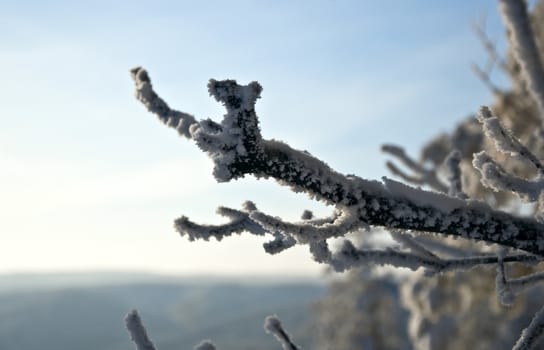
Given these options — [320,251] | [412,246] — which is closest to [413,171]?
[412,246]

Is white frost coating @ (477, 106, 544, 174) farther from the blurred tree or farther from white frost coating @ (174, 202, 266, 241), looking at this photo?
white frost coating @ (174, 202, 266, 241)

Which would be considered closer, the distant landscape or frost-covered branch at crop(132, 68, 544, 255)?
frost-covered branch at crop(132, 68, 544, 255)

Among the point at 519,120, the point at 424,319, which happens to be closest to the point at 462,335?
the point at 424,319

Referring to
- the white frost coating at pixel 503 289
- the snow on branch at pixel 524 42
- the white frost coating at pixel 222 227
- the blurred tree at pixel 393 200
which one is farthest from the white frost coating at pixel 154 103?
the white frost coating at pixel 503 289

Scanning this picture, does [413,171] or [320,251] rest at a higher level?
[413,171]

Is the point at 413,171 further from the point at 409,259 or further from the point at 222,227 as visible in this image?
the point at 222,227

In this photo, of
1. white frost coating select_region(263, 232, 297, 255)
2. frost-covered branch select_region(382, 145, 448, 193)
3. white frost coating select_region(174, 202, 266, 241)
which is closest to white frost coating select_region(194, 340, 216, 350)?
white frost coating select_region(174, 202, 266, 241)
